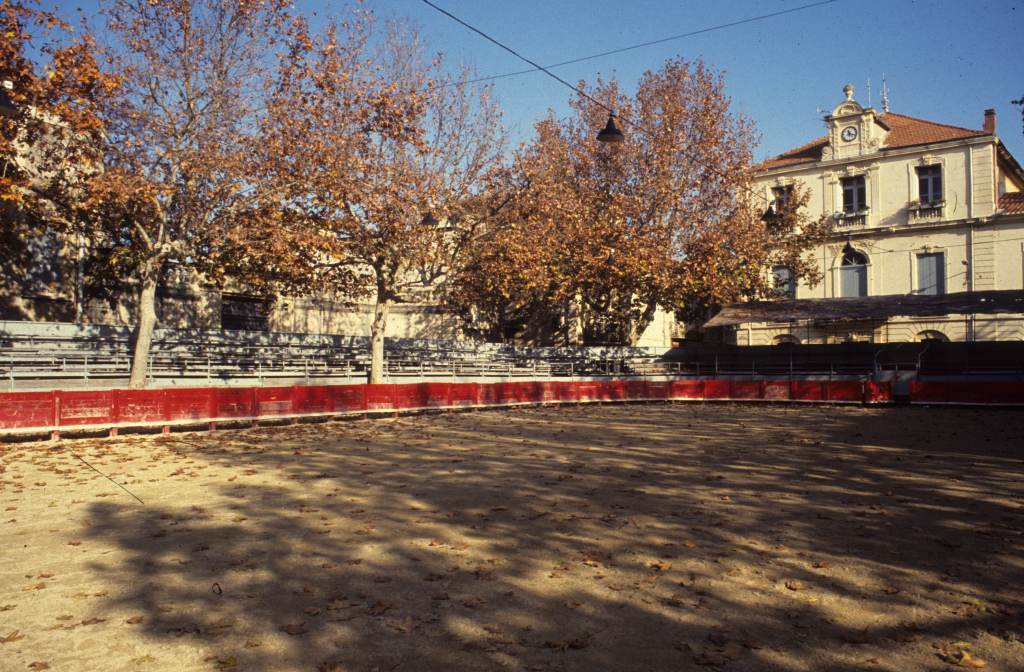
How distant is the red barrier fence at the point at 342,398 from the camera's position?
57.2ft

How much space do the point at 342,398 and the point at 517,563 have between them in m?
17.1

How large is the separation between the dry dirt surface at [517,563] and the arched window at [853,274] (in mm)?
34944

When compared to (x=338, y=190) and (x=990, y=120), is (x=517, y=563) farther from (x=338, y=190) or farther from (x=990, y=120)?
(x=990, y=120)

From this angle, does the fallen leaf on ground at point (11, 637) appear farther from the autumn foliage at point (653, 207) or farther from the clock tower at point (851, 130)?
the clock tower at point (851, 130)

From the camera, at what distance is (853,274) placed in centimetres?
4659

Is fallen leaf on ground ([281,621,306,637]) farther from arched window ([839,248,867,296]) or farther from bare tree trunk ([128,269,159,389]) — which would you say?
arched window ([839,248,867,296])

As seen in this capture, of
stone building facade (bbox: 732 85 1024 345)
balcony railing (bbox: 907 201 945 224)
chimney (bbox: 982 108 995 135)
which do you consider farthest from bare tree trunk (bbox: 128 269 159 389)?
chimney (bbox: 982 108 995 135)

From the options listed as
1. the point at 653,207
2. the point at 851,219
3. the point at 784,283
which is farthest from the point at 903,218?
the point at 653,207

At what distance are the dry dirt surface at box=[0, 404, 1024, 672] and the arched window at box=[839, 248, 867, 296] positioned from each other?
115ft

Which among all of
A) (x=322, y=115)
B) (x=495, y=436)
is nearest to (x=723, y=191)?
(x=322, y=115)

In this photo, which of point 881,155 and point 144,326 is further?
point 881,155

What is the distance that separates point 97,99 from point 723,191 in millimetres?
28059

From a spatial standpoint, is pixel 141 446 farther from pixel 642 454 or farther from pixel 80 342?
pixel 80 342

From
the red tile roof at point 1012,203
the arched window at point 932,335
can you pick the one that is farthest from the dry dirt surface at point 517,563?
the red tile roof at point 1012,203
